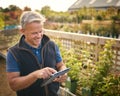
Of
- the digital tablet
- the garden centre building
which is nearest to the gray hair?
the digital tablet

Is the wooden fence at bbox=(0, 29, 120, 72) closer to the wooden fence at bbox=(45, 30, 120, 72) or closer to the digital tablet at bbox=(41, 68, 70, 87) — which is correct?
the wooden fence at bbox=(45, 30, 120, 72)

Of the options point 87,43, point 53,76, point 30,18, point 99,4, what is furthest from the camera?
point 99,4

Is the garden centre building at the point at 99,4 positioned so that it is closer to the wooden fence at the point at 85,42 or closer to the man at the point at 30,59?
the wooden fence at the point at 85,42

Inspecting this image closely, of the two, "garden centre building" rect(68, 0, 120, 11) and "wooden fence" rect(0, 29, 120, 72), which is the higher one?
"garden centre building" rect(68, 0, 120, 11)

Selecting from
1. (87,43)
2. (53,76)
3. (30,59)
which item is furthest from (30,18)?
(87,43)

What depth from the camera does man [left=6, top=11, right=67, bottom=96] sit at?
6.05 ft

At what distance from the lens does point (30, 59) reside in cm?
192

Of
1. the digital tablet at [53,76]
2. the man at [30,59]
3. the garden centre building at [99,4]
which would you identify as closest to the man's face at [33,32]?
the man at [30,59]

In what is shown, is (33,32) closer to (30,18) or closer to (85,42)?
(30,18)

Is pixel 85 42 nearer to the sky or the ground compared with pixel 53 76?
nearer to the ground

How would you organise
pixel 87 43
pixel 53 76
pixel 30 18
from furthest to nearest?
pixel 87 43 < pixel 30 18 < pixel 53 76

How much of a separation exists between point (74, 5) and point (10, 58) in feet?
121

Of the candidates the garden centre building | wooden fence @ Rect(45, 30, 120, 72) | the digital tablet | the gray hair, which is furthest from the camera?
the garden centre building

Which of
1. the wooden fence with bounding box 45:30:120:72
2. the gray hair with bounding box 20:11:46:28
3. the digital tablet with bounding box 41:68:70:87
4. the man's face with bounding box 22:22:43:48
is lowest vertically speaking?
the wooden fence with bounding box 45:30:120:72
